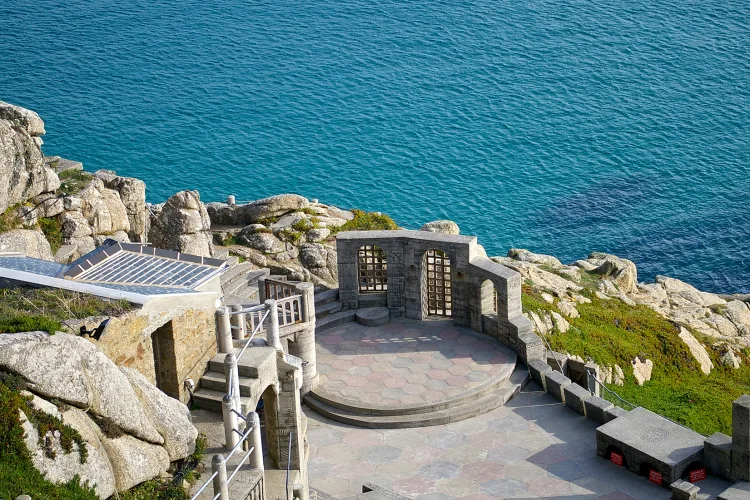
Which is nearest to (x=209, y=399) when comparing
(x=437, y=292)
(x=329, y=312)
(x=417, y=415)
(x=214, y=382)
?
(x=214, y=382)

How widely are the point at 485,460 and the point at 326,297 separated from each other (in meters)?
9.74

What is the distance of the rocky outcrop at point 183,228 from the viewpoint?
39.5 metres

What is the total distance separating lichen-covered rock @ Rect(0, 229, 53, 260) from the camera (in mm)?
32000

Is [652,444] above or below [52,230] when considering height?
below

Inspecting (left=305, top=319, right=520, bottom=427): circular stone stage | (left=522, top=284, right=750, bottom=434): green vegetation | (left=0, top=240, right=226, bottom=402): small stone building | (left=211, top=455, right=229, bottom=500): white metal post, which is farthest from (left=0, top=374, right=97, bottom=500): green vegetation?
(left=522, top=284, right=750, bottom=434): green vegetation

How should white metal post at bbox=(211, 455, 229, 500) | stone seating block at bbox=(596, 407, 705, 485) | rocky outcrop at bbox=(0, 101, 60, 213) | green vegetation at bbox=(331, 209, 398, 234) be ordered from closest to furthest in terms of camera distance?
white metal post at bbox=(211, 455, 229, 500)
stone seating block at bbox=(596, 407, 705, 485)
rocky outcrop at bbox=(0, 101, 60, 213)
green vegetation at bbox=(331, 209, 398, 234)

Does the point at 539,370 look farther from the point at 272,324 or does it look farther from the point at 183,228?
the point at 183,228

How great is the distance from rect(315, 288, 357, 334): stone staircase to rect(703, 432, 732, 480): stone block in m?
13.3

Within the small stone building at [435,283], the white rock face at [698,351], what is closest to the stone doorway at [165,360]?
the small stone building at [435,283]

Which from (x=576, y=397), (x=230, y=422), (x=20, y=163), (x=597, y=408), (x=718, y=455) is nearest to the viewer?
(x=230, y=422)

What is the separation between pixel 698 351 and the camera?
129 feet

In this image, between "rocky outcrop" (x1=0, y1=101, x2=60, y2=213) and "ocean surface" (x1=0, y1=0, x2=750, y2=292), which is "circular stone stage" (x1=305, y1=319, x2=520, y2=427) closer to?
"rocky outcrop" (x1=0, y1=101, x2=60, y2=213)

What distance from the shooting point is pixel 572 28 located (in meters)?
94.0

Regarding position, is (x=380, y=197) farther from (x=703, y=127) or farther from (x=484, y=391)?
(x=484, y=391)
